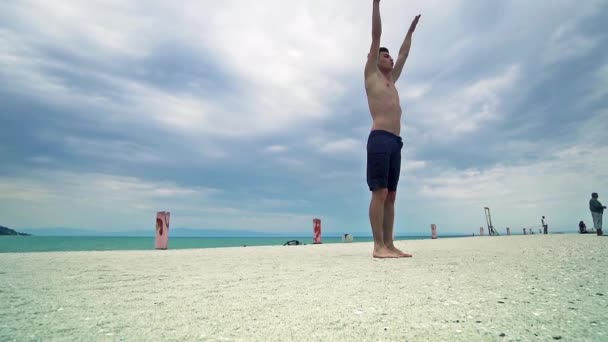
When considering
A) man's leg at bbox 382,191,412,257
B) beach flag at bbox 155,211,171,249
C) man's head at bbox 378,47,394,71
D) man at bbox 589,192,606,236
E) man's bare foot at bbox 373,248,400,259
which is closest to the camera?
man's bare foot at bbox 373,248,400,259

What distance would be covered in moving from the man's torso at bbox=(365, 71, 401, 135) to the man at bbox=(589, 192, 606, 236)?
A: 13.3 m

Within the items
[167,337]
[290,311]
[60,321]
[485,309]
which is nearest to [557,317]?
[485,309]

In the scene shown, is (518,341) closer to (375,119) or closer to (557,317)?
(557,317)

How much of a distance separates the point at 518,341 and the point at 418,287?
939mm

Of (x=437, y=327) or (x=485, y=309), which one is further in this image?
(x=485, y=309)

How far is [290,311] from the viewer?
1501mm

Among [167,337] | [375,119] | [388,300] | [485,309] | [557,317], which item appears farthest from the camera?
[375,119]

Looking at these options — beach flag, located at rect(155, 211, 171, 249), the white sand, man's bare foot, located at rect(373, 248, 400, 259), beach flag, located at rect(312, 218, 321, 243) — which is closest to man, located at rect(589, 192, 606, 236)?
beach flag, located at rect(312, 218, 321, 243)

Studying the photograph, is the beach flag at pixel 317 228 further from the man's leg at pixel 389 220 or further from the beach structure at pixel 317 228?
the man's leg at pixel 389 220

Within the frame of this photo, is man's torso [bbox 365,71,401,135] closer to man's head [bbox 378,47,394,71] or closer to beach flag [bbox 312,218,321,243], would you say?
man's head [bbox 378,47,394,71]

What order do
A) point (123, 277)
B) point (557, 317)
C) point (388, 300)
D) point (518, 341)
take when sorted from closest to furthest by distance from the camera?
1. point (518, 341)
2. point (557, 317)
3. point (388, 300)
4. point (123, 277)

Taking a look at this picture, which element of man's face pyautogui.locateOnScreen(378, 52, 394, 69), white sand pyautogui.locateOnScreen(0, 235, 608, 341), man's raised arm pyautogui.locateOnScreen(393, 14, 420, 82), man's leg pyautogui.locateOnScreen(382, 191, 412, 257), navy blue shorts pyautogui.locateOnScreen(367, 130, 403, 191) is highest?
man's raised arm pyautogui.locateOnScreen(393, 14, 420, 82)

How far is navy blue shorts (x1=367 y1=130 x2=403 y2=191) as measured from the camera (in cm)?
418

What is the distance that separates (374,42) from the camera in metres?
4.55
